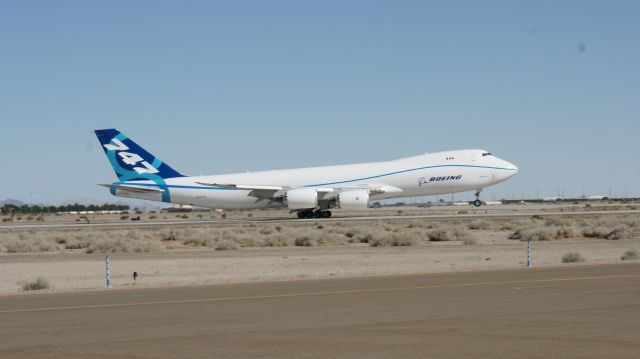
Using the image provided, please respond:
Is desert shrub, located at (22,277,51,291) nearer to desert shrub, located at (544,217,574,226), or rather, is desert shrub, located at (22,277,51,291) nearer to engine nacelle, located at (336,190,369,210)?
desert shrub, located at (544,217,574,226)

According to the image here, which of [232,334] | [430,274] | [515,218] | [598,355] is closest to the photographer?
[598,355]

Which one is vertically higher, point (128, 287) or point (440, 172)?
point (440, 172)

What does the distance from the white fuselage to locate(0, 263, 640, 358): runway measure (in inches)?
1703

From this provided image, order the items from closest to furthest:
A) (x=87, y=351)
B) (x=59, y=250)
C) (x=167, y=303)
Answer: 1. (x=87, y=351)
2. (x=167, y=303)
3. (x=59, y=250)

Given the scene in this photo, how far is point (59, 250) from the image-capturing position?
41031 mm

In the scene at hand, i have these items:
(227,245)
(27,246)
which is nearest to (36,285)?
(227,245)

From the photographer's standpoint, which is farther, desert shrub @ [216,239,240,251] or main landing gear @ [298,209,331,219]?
main landing gear @ [298,209,331,219]

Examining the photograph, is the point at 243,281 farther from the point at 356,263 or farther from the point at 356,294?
the point at 356,263

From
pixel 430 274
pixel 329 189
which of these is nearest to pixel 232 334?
pixel 430 274

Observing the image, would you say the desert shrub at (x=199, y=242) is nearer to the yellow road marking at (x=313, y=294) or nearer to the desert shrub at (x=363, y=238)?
the desert shrub at (x=363, y=238)

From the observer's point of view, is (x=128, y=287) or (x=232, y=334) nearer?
(x=232, y=334)

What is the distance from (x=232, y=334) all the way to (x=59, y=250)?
30.0 m

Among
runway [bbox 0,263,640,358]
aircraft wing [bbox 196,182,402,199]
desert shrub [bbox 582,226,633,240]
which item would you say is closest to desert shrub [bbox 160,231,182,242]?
aircraft wing [bbox 196,182,402,199]

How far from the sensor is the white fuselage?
213 ft
